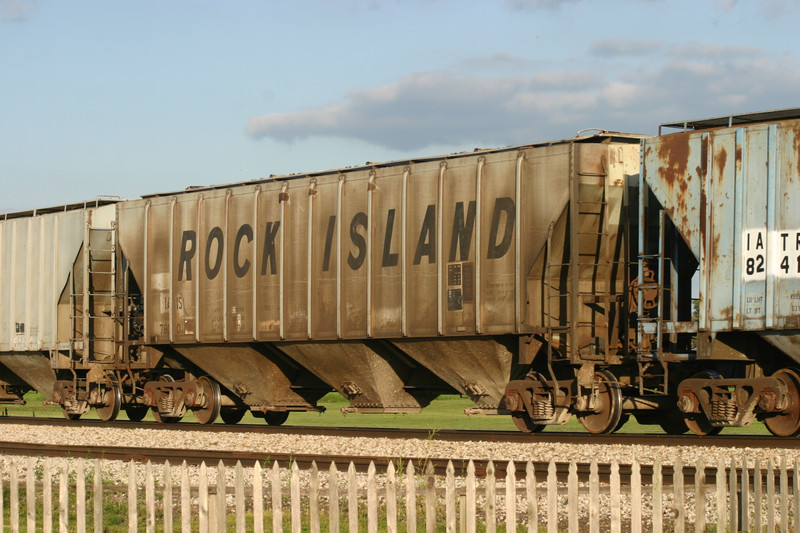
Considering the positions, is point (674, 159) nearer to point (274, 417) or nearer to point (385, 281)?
point (385, 281)

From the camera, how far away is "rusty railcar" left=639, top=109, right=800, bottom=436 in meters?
14.7

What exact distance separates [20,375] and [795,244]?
1985 centimetres

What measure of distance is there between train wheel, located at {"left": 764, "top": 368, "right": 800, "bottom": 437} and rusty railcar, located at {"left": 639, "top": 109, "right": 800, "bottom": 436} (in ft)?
0.05

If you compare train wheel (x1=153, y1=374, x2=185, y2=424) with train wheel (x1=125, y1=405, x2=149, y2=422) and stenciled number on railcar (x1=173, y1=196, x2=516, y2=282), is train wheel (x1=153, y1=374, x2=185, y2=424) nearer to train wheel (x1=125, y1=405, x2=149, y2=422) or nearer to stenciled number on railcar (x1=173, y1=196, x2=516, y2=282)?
stenciled number on railcar (x1=173, y1=196, x2=516, y2=282)

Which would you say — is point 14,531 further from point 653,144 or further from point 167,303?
point 167,303

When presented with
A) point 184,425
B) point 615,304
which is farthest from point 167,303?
point 615,304

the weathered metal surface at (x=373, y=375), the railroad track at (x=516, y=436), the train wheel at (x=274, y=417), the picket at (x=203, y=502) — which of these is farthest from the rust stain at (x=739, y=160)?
the train wheel at (x=274, y=417)

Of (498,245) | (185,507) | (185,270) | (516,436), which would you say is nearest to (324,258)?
(498,245)

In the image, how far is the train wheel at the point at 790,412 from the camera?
14938 millimetres

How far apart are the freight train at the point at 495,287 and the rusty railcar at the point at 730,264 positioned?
3 cm

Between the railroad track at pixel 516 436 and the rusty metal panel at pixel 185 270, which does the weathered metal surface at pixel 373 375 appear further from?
the rusty metal panel at pixel 185 270

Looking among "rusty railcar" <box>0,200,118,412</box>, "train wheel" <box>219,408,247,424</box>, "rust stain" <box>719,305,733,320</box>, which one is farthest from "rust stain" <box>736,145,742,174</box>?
"rusty railcar" <box>0,200,118,412</box>

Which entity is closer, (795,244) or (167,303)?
(795,244)

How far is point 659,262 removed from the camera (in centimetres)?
1592
